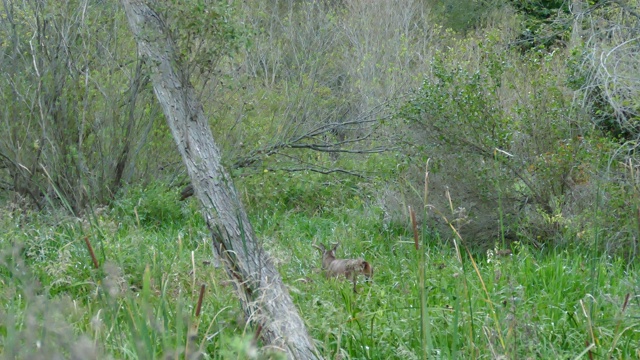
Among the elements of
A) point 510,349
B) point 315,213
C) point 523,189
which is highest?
point 510,349

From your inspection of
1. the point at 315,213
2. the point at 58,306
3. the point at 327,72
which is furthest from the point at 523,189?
the point at 327,72

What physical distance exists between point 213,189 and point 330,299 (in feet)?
3.28

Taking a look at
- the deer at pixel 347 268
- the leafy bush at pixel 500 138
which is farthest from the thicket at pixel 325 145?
the deer at pixel 347 268

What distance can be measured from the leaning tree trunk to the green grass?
0.18 meters

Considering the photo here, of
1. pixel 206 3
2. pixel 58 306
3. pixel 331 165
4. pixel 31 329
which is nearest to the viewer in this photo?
pixel 31 329

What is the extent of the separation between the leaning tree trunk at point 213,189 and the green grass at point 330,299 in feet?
0.59

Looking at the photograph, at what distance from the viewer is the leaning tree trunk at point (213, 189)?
3674 mm

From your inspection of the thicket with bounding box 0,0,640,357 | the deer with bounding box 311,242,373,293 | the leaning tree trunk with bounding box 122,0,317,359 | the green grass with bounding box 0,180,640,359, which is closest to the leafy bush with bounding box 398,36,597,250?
the thicket with bounding box 0,0,640,357

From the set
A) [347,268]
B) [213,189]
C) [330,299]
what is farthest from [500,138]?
[213,189]

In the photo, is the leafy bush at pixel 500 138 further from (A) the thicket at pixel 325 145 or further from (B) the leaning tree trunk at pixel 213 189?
(B) the leaning tree trunk at pixel 213 189

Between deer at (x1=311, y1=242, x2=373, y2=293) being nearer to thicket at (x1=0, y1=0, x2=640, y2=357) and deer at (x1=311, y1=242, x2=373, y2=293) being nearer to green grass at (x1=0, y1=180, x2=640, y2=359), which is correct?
green grass at (x1=0, y1=180, x2=640, y2=359)

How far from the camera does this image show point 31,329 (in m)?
1.58

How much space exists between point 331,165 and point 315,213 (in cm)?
136

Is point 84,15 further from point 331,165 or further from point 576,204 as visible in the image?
point 576,204
